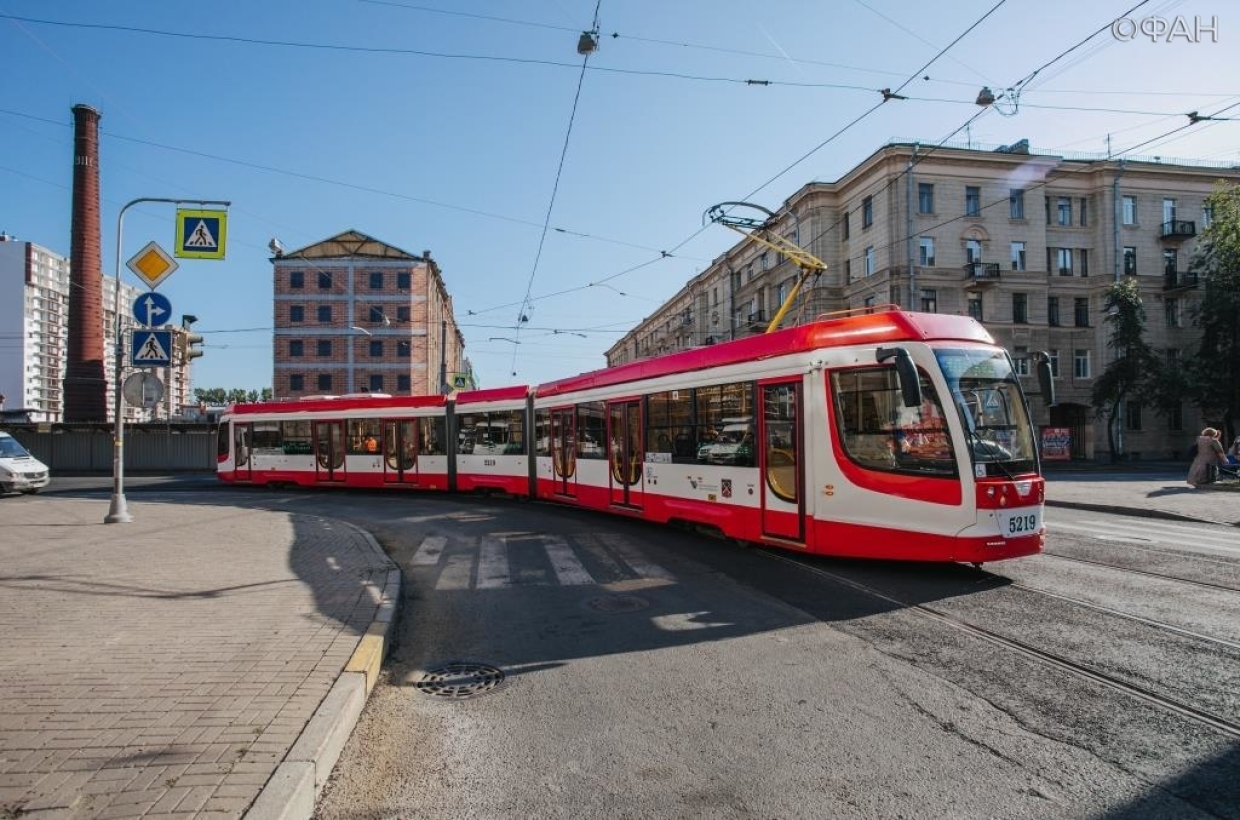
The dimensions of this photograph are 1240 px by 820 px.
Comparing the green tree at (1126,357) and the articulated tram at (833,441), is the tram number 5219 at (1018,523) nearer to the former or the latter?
the articulated tram at (833,441)

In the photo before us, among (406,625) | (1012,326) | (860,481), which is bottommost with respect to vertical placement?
(406,625)

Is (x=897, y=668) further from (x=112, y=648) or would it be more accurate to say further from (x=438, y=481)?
(x=438, y=481)

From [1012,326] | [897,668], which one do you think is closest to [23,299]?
[1012,326]

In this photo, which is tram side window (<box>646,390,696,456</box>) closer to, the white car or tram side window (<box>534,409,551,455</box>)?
tram side window (<box>534,409,551,455</box>)

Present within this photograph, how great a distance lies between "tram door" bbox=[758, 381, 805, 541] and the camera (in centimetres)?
827

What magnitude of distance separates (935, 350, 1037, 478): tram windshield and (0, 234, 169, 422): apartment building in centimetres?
10523

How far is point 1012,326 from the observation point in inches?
1500

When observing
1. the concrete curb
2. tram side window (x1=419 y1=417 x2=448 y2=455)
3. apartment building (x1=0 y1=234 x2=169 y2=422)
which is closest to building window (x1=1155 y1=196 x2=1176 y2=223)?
tram side window (x1=419 y1=417 x2=448 y2=455)

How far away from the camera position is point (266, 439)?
862 inches

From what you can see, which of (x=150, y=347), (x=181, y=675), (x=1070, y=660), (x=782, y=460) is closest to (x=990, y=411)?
(x=782, y=460)

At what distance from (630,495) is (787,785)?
8799mm

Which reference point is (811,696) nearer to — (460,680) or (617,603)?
(460,680)

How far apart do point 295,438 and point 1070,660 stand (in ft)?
69.2

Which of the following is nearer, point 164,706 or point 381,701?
point 164,706
